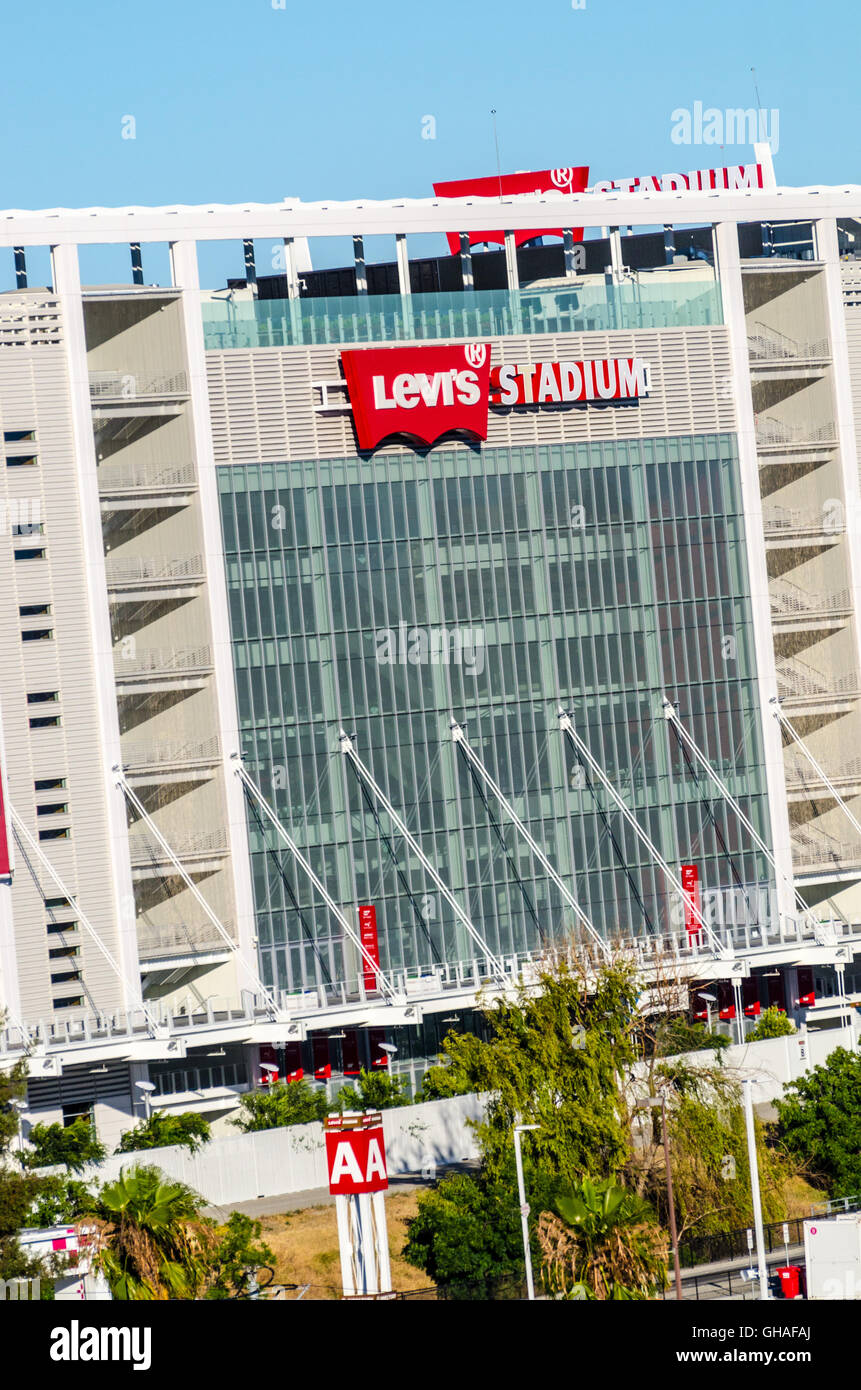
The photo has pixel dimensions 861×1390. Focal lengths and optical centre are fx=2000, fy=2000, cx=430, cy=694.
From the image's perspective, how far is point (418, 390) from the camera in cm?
9469

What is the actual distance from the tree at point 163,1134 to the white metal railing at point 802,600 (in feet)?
138

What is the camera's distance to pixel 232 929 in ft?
299

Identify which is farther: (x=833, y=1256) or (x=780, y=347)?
(x=780, y=347)

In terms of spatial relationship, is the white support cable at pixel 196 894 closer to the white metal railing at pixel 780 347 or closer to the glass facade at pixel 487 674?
the glass facade at pixel 487 674

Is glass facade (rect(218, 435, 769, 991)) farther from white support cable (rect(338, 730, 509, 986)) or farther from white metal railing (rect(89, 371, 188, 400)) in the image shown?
white metal railing (rect(89, 371, 188, 400))

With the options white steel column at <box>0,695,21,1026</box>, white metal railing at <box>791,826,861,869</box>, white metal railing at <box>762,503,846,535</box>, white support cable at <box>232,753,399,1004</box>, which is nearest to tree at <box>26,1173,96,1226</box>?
white steel column at <box>0,695,21,1026</box>

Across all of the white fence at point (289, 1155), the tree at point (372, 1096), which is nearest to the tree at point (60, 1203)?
the white fence at point (289, 1155)

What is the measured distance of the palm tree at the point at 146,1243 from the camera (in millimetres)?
51719

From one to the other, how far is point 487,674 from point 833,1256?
4767 centimetres

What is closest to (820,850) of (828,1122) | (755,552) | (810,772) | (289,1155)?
(810,772)

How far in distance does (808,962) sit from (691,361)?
30.5 metres

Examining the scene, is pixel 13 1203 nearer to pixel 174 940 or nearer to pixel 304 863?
pixel 174 940

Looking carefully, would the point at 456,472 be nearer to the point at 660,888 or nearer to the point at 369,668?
the point at 369,668
